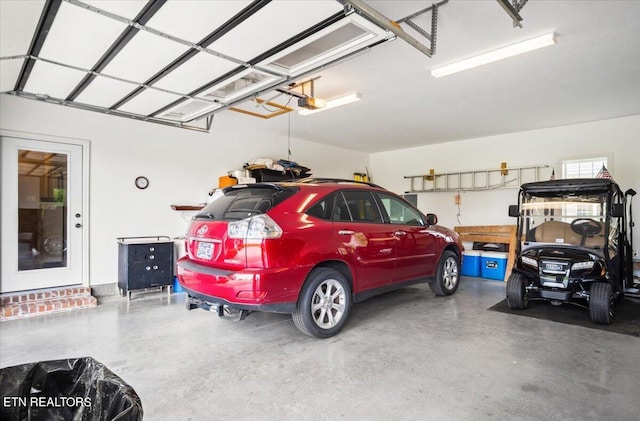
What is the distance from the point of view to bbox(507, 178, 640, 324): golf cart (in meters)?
3.65

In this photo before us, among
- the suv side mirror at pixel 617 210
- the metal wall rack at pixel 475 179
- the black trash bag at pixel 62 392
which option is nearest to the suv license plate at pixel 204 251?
the black trash bag at pixel 62 392

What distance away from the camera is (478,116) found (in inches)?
227

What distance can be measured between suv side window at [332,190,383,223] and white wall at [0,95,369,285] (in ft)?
9.30

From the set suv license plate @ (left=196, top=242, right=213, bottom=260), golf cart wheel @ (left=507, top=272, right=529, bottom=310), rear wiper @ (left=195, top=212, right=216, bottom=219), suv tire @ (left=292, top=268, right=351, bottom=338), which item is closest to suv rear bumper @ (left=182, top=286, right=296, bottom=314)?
suv tire @ (left=292, top=268, right=351, bottom=338)

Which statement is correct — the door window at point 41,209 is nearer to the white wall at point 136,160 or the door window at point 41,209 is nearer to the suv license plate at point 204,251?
the white wall at point 136,160

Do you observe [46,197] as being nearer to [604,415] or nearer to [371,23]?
[371,23]

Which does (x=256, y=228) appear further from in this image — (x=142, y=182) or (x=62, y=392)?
(x=142, y=182)

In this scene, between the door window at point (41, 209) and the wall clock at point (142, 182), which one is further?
the wall clock at point (142, 182)

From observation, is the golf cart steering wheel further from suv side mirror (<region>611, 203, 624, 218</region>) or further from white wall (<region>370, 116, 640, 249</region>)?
white wall (<region>370, 116, 640, 249</region>)

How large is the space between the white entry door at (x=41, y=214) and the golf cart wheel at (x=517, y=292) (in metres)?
5.51

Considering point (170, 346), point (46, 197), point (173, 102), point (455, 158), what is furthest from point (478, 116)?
point (46, 197)

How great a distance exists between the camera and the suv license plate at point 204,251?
297 cm

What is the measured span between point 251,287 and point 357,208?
4.64ft

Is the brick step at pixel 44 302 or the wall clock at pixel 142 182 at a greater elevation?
the wall clock at pixel 142 182
